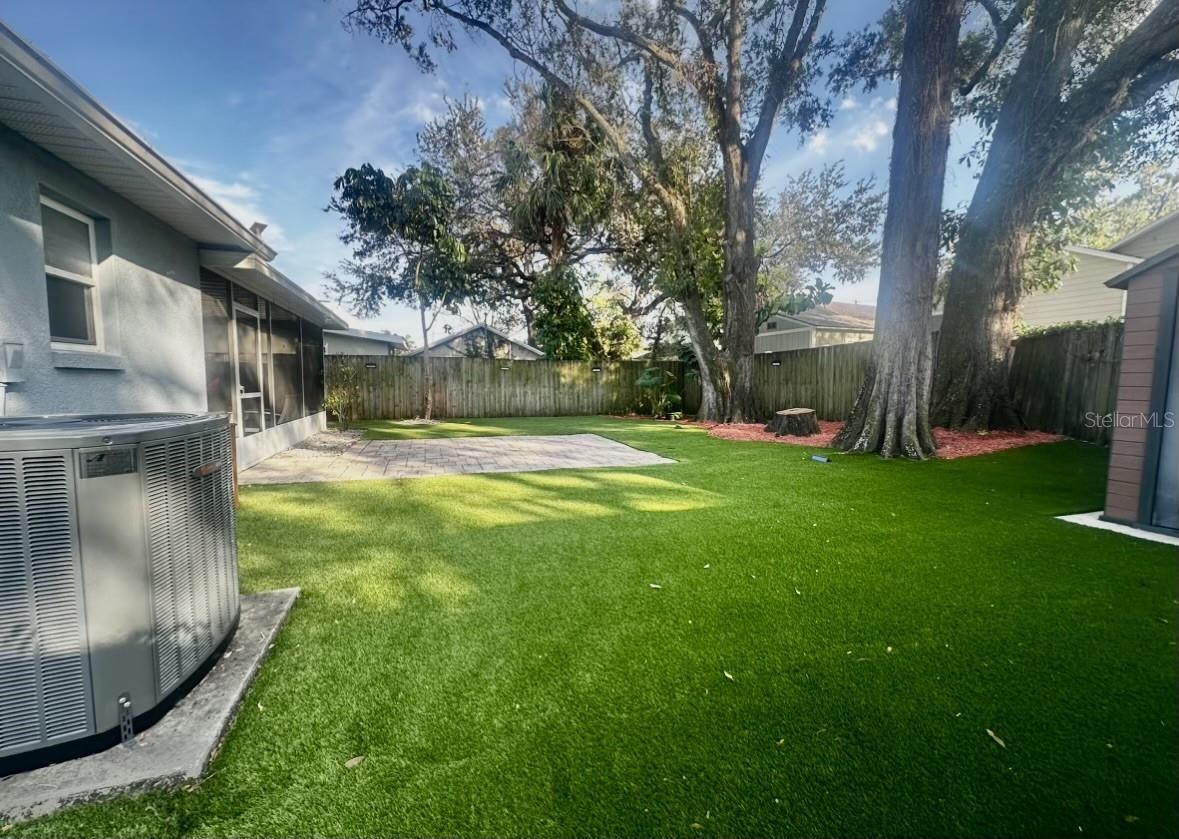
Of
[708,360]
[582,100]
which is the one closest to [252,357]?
[582,100]

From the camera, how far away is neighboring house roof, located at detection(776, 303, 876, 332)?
19.3 metres

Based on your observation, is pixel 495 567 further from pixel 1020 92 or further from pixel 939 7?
pixel 1020 92

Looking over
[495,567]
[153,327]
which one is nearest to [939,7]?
[495,567]

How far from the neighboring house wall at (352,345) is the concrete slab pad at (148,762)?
1807 centimetres

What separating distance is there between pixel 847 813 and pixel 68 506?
2.25 meters

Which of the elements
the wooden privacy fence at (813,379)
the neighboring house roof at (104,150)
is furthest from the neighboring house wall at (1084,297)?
the neighboring house roof at (104,150)

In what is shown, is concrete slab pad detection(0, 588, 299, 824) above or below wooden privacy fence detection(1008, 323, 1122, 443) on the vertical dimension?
below

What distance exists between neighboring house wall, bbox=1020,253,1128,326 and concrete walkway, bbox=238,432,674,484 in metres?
12.3

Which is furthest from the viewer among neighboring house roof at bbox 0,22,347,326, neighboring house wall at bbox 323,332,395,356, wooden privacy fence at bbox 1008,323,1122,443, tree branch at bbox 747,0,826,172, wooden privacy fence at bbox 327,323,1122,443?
neighboring house wall at bbox 323,332,395,356

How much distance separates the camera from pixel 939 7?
240 inches

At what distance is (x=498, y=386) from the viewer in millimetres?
14516

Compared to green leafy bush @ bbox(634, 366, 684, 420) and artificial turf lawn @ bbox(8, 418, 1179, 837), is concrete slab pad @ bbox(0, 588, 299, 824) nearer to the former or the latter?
artificial turf lawn @ bbox(8, 418, 1179, 837)

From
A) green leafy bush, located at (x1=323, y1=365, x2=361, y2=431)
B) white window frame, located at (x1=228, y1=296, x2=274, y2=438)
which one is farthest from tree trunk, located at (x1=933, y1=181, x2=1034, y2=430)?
green leafy bush, located at (x1=323, y1=365, x2=361, y2=431)

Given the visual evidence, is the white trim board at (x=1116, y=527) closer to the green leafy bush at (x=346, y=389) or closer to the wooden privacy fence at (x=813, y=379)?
the wooden privacy fence at (x=813, y=379)
